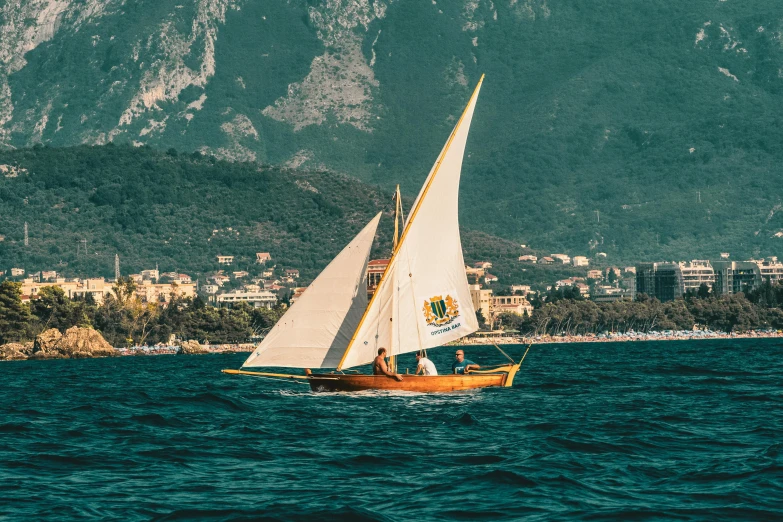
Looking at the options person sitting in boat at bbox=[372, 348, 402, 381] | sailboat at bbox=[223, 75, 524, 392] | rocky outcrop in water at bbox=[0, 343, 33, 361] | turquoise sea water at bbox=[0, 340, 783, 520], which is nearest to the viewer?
turquoise sea water at bbox=[0, 340, 783, 520]

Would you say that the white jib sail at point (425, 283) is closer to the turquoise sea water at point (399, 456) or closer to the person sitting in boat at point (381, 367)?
the person sitting in boat at point (381, 367)

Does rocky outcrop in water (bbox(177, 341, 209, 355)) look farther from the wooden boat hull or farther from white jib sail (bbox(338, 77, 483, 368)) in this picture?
white jib sail (bbox(338, 77, 483, 368))

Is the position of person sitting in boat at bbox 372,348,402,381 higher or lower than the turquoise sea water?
higher

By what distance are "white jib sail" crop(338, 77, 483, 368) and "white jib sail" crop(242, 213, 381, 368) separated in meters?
0.71

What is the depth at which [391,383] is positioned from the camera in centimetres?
5588

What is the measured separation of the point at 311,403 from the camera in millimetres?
55156

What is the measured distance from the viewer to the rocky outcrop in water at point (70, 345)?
535ft

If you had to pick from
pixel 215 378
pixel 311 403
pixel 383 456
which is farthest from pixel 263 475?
pixel 215 378

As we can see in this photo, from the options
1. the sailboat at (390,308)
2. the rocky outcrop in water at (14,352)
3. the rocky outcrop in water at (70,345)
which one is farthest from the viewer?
the rocky outcrop in water at (70,345)

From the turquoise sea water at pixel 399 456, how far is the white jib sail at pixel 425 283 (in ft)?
8.05

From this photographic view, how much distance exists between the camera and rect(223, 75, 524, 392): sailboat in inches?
2218

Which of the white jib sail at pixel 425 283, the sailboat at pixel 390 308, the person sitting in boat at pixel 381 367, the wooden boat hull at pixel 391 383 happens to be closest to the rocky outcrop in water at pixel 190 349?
the sailboat at pixel 390 308

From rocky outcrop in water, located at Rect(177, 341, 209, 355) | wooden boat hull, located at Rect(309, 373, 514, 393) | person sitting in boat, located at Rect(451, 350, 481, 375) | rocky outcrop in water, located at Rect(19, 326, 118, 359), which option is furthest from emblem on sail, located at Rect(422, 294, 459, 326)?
rocky outcrop in water, located at Rect(177, 341, 209, 355)

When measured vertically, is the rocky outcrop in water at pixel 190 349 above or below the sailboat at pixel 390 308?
below
